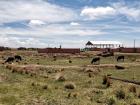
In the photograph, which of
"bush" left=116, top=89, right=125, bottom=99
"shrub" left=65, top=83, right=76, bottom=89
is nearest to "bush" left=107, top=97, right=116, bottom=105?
"bush" left=116, top=89, right=125, bottom=99

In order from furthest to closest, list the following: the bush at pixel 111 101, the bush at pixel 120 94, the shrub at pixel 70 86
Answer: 1. the shrub at pixel 70 86
2. the bush at pixel 120 94
3. the bush at pixel 111 101

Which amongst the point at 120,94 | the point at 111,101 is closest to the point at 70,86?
the point at 120,94

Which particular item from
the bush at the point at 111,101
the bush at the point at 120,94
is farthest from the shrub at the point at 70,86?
the bush at the point at 111,101

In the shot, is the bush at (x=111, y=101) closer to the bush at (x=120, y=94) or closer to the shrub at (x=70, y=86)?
the bush at (x=120, y=94)

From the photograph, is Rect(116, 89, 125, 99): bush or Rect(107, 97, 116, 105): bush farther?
Rect(116, 89, 125, 99): bush

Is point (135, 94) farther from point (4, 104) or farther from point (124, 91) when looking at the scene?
point (4, 104)

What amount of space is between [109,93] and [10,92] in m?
7.11

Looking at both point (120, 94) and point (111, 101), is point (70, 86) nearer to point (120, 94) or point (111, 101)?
point (120, 94)

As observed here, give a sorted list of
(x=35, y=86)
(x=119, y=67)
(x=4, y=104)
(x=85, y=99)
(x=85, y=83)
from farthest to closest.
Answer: (x=119, y=67), (x=85, y=83), (x=35, y=86), (x=85, y=99), (x=4, y=104)

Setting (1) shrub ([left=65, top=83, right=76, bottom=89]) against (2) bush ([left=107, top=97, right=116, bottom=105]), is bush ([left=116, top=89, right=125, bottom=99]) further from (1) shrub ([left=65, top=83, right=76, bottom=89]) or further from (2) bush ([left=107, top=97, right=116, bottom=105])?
(1) shrub ([left=65, top=83, right=76, bottom=89])

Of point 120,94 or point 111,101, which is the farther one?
point 120,94

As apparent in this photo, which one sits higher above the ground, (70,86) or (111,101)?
(70,86)

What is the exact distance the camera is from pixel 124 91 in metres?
26.0

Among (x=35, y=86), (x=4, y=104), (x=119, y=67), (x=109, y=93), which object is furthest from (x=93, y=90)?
(x=119, y=67)
